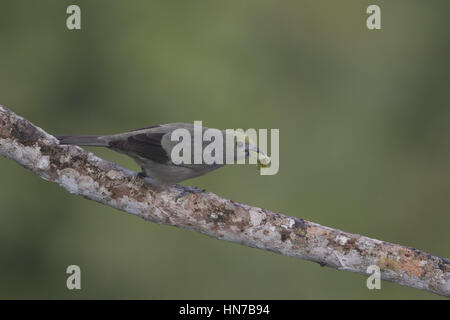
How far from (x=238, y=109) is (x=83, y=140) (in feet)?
16.3

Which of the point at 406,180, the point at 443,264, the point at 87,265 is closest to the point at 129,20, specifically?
the point at 87,265

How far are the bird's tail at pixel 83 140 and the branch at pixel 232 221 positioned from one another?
0.10m

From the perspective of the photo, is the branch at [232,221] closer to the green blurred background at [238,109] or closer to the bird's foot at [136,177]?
the bird's foot at [136,177]

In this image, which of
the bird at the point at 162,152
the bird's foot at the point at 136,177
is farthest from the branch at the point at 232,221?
the bird at the point at 162,152

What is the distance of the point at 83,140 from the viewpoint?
4.12 m

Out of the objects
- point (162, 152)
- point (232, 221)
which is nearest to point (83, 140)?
point (162, 152)

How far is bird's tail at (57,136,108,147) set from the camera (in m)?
4.04

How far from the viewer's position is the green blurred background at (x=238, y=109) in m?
8.50

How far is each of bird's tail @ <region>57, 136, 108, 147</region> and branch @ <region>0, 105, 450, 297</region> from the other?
0.10m

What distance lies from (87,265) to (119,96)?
2542 mm

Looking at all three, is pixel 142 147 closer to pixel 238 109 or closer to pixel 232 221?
pixel 232 221

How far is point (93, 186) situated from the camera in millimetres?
4117

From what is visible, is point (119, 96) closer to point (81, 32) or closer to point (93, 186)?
point (81, 32)

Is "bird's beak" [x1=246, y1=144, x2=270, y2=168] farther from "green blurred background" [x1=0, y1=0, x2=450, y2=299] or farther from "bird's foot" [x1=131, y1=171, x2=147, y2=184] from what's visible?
"green blurred background" [x1=0, y1=0, x2=450, y2=299]
